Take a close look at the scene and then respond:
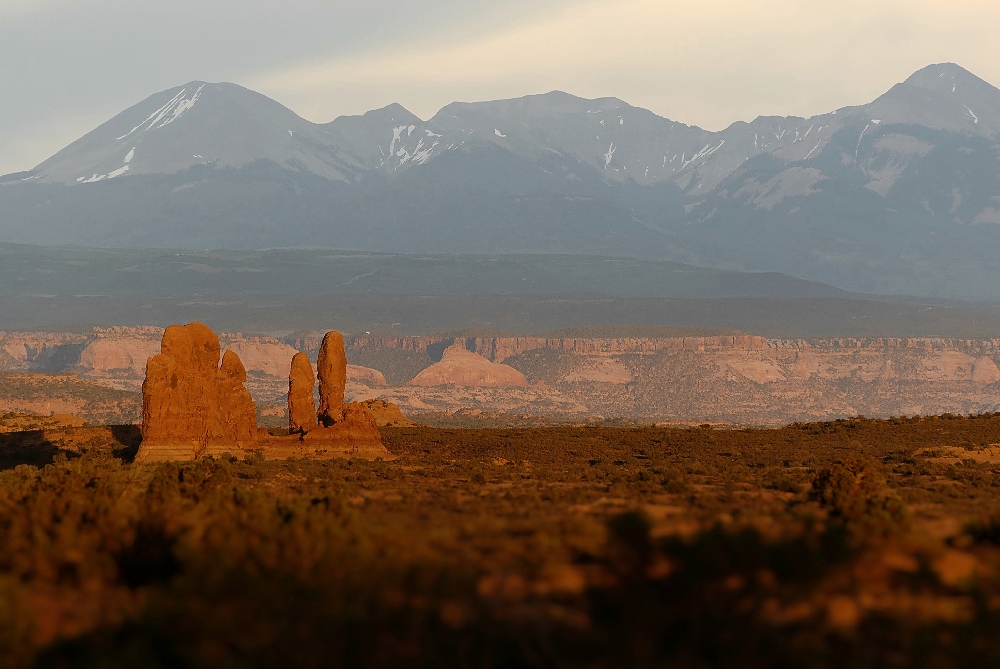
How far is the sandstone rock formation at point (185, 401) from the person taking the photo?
52.8 metres

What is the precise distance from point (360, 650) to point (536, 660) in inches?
72.2

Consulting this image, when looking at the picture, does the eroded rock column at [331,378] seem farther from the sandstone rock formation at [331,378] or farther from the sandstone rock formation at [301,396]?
the sandstone rock formation at [301,396]

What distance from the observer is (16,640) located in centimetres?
1535

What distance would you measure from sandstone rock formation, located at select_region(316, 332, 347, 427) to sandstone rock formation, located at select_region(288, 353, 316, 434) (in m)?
0.63

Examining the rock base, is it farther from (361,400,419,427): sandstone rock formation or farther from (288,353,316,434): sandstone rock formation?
(361,400,419,427): sandstone rock formation

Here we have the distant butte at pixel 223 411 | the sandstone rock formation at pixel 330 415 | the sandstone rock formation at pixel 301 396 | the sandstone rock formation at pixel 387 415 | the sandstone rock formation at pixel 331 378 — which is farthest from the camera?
the sandstone rock formation at pixel 387 415

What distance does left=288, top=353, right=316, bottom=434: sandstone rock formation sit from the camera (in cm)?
6144

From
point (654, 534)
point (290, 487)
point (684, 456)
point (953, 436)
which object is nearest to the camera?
point (654, 534)

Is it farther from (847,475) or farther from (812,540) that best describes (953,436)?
(812,540)

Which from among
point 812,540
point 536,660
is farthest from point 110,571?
point 812,540

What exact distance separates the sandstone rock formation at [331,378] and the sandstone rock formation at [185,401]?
4.80m

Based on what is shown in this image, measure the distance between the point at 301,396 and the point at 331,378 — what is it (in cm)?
195

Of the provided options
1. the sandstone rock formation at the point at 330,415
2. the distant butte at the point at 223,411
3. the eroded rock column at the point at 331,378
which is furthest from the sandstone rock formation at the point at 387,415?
the distant butte at the point at 223,411

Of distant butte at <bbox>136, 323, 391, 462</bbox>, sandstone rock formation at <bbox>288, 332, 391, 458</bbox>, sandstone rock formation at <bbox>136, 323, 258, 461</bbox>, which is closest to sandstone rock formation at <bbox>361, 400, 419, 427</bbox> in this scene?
sandstone rock formation at <bbox>288, 332, 391, 458</bbox>
